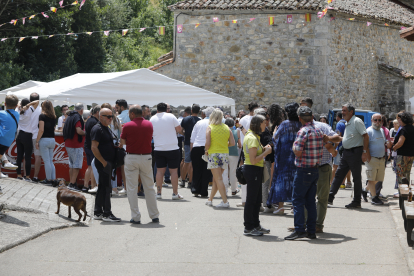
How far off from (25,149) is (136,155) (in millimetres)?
4230

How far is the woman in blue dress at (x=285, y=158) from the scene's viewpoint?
809 centimetres

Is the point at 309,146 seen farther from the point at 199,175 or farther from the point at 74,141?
the point at 74,141

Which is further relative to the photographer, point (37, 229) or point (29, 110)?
point (29, 110)

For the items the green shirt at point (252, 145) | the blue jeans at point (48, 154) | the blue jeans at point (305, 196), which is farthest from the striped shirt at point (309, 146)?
the blue jeans at point (48, 154)

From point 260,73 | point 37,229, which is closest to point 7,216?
point 37,229

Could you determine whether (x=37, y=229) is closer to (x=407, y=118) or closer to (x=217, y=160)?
(x=217, y=160)

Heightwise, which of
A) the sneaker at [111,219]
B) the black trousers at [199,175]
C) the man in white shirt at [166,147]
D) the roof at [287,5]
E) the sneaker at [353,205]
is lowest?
the sneaker at [111,219]

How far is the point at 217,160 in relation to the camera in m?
9.45

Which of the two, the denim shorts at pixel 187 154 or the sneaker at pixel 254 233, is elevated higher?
the denim shorts at pixel 187 154

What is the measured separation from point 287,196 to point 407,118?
3.56 meters

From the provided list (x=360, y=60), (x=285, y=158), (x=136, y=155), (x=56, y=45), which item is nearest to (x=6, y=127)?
(x=136, y=155)

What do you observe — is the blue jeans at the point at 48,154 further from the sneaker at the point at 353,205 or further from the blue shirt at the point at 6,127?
the sneaker at the point at 353,205

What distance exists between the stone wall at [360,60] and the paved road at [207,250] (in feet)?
43.7

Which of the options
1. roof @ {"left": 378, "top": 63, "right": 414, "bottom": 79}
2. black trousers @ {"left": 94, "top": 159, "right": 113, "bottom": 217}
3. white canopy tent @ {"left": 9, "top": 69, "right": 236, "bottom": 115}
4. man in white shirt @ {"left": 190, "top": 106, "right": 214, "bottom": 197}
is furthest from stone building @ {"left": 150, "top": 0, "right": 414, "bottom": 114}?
black trousers @ {"left": 94, "top": 159, "right": 113, "bottom": 217}
